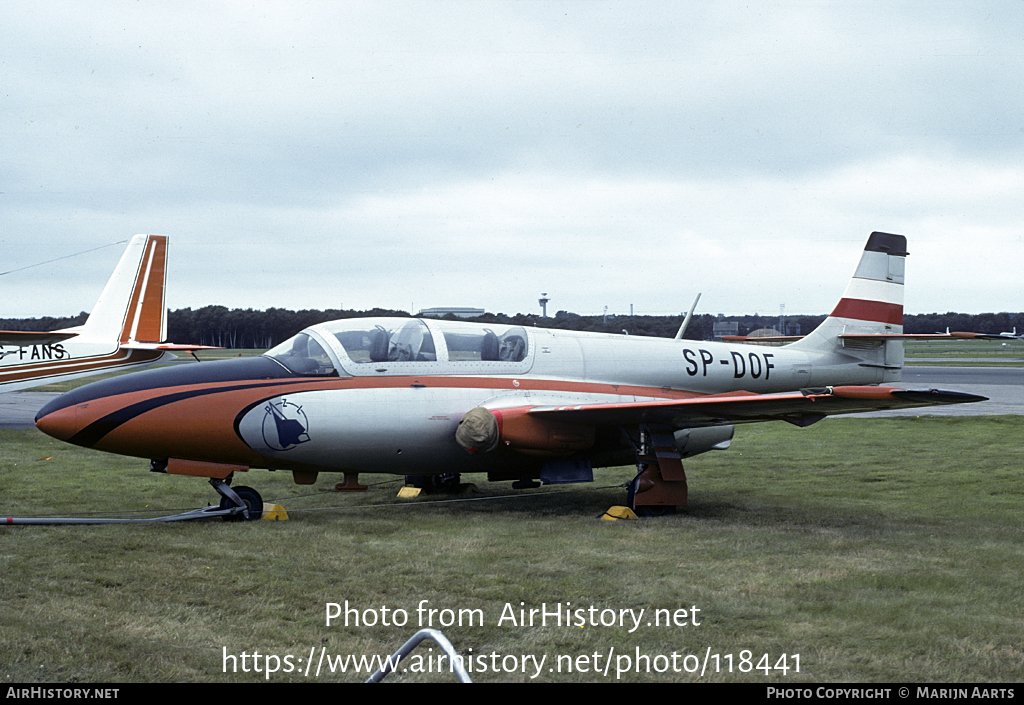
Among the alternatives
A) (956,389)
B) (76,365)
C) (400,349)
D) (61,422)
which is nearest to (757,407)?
(400,349)

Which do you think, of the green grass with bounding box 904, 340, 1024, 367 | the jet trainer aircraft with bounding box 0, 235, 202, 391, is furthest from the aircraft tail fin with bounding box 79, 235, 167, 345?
Result: the green grass with bounding box 904, 340, 1024, 367

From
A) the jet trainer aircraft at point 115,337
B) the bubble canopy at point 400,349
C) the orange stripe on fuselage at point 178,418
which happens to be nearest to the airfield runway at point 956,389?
the jet trainer aircraft at point 115,337

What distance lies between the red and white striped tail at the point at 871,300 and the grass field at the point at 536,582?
2.30 metres

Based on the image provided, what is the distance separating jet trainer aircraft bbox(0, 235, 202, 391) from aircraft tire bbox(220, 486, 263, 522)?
497 inches

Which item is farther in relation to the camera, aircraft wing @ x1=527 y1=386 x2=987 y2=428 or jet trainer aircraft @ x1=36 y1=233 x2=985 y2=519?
jet trainer aircraft @ x1=36 y1=233 x2=985 y2=519

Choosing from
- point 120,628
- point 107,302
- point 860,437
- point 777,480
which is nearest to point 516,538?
point 120,628

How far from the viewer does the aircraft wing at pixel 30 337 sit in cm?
1783

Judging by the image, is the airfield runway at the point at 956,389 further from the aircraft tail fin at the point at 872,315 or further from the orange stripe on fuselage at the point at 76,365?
the orange stripe on fuselage at the point at 76,365

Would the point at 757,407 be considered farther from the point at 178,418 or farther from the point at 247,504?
the point at 178,418

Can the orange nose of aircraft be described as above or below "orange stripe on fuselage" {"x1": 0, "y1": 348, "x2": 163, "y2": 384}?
below

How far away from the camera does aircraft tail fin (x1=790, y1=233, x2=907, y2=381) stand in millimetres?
12117

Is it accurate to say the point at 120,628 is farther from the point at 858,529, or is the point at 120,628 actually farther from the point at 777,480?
the point at 777,480

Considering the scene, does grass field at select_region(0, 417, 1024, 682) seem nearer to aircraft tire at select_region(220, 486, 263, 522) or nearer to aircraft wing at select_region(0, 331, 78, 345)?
aircraft tire at select_region(220, 486, 263, 522)

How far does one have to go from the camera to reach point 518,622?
17.2 feet
